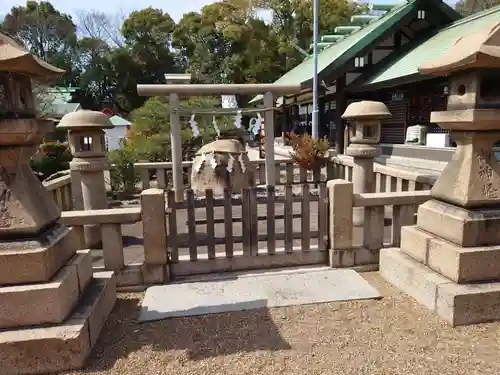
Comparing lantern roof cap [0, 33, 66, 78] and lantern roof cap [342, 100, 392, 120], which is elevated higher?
lantern roof cap [0, 33, 66, 78]

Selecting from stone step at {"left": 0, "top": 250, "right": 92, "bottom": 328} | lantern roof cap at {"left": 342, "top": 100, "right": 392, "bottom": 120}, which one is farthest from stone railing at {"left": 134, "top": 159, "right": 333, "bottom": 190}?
stone step at {"left": 0, "top": 250, "right": 92, "bottom": 328}

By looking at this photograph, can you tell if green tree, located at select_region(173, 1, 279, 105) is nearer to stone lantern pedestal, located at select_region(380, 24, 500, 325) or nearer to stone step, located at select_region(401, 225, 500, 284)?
stone lantern pedestal, located at select_region(380, 24, 500, 325)

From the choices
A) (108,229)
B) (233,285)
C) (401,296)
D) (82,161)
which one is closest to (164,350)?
(233,285)

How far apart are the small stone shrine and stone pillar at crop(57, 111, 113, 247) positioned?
230 cm

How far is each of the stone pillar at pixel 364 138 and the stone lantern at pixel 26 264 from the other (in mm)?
4414

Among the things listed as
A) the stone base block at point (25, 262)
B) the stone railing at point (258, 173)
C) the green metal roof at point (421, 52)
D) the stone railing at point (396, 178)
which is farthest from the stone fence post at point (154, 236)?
the green metal roof at point (421, 52)

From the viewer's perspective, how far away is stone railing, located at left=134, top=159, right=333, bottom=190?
9.21 metres

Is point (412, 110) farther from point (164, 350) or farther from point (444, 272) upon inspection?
point (164, 350)

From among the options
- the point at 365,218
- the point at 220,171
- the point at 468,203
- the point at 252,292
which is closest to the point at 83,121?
the point at 220,171

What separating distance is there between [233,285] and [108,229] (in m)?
1.38

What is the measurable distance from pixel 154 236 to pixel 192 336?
48.5 inches

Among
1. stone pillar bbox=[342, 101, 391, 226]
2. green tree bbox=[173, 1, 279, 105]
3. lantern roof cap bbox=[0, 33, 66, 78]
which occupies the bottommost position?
stone pillar bbox=[342, 101, 391, 226]

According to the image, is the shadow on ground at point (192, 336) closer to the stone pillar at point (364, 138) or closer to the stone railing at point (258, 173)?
the stone pillar at point (364, 138)

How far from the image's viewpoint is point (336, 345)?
108 inches
